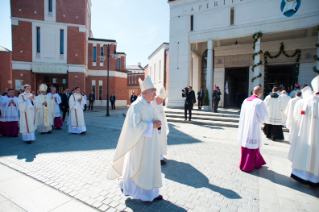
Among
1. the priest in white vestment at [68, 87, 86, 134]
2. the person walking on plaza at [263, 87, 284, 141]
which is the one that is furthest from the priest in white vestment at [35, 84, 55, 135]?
the person walking on plaza at [263, 87, 284, 141]

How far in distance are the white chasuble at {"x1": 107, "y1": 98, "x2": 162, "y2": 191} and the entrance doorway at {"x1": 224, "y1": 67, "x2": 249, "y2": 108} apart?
51.9 feet

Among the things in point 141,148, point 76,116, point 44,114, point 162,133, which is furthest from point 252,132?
point 44,114

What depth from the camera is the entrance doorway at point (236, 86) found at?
1759 cm

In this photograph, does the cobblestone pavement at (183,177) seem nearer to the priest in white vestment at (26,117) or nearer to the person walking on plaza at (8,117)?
the priest in white vestment at (26,117)

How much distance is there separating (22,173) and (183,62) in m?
13.7

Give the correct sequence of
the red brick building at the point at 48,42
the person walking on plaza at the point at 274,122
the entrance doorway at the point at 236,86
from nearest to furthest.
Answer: the person walking on plaza at the point at 274,122, the entrance doorway at the point at 236,86, the red brick building at the point at 48,42

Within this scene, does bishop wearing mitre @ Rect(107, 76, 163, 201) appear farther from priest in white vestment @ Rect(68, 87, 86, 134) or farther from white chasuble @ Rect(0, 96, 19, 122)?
white chasuble @ Rect(0, 96, 19, 122)

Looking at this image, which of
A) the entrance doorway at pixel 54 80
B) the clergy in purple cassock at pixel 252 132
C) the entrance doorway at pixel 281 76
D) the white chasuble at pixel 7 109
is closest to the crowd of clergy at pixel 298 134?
the clergy in purple cassock at pixel 252 132

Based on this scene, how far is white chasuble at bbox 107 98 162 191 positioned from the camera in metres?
2.99

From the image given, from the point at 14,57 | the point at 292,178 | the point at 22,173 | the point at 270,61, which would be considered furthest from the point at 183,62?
the point at 14,57

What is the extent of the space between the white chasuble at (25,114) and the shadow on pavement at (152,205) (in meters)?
5.65

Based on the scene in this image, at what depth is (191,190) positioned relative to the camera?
3471mm

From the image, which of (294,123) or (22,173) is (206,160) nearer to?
(294,123)

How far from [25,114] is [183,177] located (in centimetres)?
629
